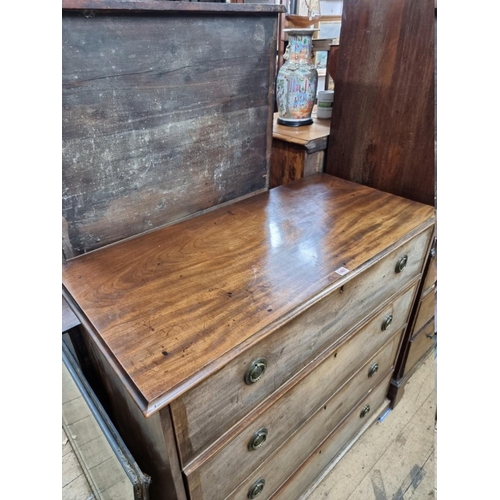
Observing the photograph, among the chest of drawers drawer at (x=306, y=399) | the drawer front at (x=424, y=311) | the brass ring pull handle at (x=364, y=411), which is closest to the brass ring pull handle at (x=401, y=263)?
the chest of drawers drawer at (x=306, y=399)

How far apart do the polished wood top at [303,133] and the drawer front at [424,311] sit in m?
0.66

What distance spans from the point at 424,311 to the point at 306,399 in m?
0.66

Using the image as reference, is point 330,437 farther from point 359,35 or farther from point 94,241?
point 359,35

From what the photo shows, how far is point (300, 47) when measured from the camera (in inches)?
47.2

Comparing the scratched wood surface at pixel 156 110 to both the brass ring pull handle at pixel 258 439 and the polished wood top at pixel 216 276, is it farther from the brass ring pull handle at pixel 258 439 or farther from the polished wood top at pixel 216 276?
the brass ring pull handle at pixel 258 439

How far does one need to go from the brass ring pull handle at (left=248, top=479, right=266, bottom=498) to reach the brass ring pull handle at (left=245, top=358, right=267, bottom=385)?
0.36m

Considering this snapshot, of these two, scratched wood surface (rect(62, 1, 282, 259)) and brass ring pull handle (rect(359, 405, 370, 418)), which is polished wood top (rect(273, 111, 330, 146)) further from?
brass ring pull handle (rect(359, 405, 370, 418))

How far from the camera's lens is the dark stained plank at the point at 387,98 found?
39.2 inches

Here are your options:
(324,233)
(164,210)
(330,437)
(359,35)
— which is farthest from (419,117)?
(330,437)

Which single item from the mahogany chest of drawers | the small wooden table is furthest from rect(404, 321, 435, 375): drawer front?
the small wooden table

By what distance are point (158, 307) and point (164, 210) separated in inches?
Result: 13.1

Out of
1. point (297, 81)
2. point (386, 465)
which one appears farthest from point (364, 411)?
point (297, 81)

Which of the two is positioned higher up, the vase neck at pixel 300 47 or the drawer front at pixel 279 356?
the vase neck at pixel 300 47

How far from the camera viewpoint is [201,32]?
812mm
